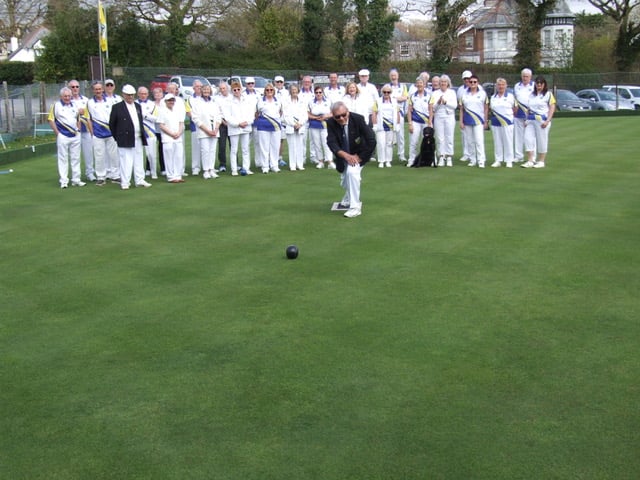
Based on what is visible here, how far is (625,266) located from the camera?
8.88m

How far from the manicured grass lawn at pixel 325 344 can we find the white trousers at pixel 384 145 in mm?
6292

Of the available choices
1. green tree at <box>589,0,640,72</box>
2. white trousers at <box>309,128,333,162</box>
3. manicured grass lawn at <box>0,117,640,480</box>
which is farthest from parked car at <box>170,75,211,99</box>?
green tree at <box>589,0,640,72</box>

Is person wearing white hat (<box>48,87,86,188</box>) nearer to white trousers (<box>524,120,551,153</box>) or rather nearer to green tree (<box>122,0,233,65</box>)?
white trousers (<box>524,120,551,153</box>)

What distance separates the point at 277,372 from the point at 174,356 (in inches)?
37.9

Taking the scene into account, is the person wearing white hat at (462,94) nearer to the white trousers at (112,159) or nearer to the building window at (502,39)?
the white trousers at (112,159)

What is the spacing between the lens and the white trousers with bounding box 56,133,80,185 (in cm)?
1642

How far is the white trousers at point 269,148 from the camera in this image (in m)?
18.2

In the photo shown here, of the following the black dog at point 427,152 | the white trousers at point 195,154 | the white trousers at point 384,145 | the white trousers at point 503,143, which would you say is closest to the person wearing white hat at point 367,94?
the white trousers at point 384,145

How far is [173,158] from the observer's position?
55.4 feet

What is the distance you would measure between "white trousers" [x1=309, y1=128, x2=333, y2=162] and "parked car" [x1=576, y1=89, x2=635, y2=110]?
77.4 ft

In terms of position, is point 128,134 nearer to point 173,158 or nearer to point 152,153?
point 173,158

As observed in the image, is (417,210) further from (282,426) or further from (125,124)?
(282,426)

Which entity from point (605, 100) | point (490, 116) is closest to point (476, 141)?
point (490, 116)

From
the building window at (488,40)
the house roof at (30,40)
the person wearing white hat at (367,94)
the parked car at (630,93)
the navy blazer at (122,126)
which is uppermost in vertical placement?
Result: the house roof at (30,40)
